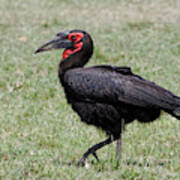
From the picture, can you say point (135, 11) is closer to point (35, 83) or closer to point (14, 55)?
point (14, 55)

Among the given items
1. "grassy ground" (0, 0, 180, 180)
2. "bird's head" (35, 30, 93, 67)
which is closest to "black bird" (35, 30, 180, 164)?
"bird's head" (35, 30, 93, 67)

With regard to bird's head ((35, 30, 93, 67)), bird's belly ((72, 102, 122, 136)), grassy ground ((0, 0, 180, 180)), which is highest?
bird's head ((35, 30, 93, 67))

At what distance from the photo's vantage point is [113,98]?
4.38m

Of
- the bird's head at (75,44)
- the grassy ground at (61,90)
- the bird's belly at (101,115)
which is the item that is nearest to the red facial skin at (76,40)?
the bird's head at (75,44)

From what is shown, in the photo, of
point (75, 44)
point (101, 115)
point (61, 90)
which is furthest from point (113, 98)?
point (61, 90)

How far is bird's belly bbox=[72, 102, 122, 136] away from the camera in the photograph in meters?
4.41

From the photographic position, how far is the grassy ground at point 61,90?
4.23m

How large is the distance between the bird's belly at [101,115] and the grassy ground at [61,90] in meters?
0.30

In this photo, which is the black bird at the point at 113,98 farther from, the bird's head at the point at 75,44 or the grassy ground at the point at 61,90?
the grassy ground at the point at 61,90

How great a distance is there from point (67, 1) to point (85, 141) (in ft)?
35.5

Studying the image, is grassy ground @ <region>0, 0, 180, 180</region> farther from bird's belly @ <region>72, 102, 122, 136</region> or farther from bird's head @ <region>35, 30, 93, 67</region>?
bird's head @ <region>35, 30, 93, 67</region>

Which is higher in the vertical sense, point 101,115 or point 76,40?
point 76,40

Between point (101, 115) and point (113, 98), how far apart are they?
0.67 feet

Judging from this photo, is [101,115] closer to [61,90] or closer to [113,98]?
[113,98]
